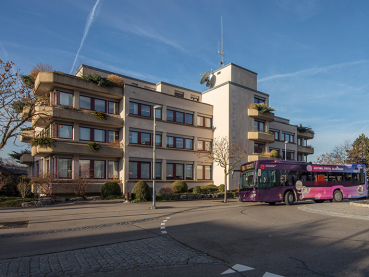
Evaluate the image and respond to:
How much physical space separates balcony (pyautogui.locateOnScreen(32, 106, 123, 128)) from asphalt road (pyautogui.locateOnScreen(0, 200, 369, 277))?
1540 centimetres

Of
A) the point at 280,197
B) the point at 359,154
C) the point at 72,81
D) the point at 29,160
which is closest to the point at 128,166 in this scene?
the point at 72,81

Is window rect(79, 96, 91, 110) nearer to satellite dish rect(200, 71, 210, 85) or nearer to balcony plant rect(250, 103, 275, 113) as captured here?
satellite dish rect(200, 71, 210, 85)

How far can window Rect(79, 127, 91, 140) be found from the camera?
27.7 meters

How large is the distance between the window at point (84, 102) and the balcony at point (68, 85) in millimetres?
769

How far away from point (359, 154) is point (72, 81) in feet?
157

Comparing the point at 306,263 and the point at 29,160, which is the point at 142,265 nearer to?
the point at 306,263

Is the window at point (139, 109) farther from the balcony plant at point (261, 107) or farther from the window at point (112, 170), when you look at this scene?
the balcony plant at point (261, 107)

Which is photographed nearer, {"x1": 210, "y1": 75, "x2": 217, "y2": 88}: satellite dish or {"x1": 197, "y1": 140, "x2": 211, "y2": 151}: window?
{"x1": 197, "y1": 140, "x2": 211, "y2": 151}: window

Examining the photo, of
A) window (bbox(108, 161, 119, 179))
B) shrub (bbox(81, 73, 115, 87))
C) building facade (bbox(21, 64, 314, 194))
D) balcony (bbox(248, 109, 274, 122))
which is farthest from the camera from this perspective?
balcony (bbox(248, 109, 274, 122))

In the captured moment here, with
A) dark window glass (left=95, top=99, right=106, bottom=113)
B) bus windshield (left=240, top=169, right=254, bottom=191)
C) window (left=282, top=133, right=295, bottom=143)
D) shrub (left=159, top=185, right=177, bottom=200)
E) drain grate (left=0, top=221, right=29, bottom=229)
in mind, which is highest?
dark window glass (left=95, top=99, right=106, bottom=113)

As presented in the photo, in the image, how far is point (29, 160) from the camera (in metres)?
38.3

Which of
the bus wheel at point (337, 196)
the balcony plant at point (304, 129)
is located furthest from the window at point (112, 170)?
the balcony plant at point (304, 129)

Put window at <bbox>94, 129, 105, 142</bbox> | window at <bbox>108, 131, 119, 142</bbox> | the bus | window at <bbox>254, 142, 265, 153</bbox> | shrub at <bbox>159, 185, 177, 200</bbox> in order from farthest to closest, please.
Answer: window at <bbox>254, 142, 265, 153</bbox> → window at <bbox>108, 131, 119, 142</bbox> → window at <bbox>94, 129, 105, 142</bbox> → shrub at <bbox>159, 185, 177, 200</bbox> → the bus

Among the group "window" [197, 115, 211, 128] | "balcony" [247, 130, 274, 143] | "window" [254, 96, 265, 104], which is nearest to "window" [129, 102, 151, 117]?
"window" [197, 115, 211, 128]
